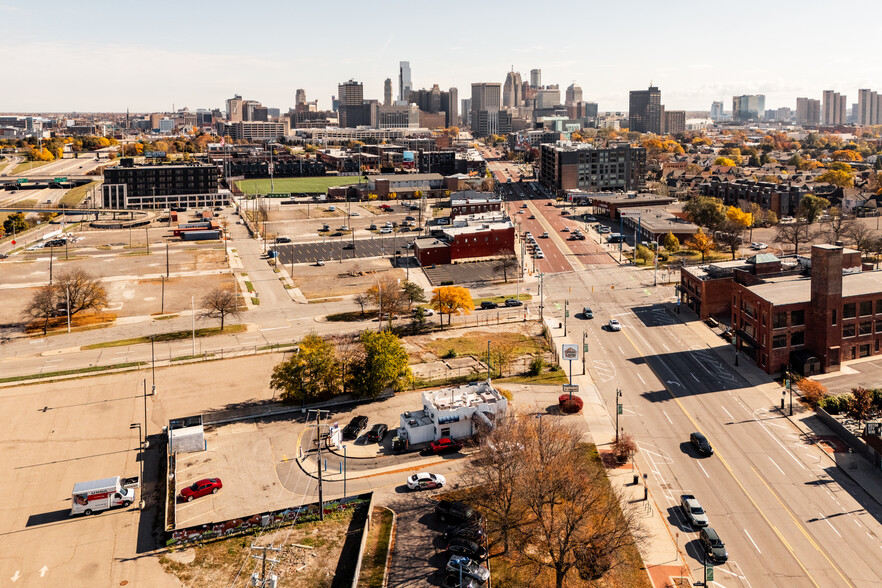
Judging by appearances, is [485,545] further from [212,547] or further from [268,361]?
[268,361]

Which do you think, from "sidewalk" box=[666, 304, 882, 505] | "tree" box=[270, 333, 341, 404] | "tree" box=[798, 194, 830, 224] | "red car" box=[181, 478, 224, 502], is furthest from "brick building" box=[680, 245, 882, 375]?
"tree" box=[798, 194, 830, 224]

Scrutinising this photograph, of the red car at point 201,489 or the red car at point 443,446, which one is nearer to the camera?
the red car at point 201,489

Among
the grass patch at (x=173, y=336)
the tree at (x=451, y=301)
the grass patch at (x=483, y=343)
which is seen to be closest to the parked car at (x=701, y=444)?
the grass patch at (x=483, y=343)

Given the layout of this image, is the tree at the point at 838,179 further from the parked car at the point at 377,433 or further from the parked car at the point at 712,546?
the parked car at the point at 712,546

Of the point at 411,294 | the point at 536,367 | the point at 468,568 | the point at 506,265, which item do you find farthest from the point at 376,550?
the point at 506,265

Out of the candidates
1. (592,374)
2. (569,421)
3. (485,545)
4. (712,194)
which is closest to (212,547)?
(485,545)

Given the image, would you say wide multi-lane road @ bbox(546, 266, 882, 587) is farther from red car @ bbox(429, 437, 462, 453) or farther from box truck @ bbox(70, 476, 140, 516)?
box truck @ bbox(70, 476, 140, 516)

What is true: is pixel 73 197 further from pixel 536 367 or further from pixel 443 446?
pixel 443 446
